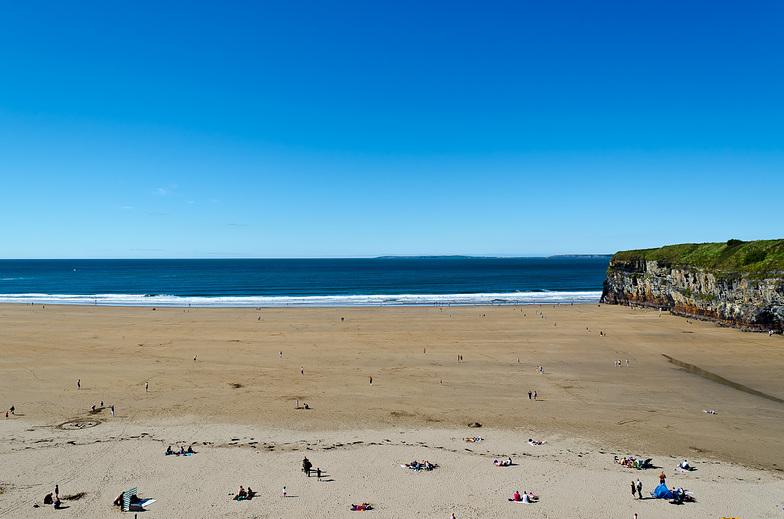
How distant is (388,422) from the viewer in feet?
68.1

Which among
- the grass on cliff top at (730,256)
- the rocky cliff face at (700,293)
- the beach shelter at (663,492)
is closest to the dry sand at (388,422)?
the beach shelter at (663,492)

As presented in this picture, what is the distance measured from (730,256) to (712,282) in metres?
3.57

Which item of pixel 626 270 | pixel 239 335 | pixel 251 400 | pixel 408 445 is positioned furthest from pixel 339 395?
pixel 626 270

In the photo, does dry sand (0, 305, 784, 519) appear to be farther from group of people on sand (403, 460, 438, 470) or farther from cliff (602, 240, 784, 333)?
cliff (602, 240, 784, 333)

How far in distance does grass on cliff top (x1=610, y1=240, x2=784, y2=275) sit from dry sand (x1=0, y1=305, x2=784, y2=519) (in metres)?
8.26

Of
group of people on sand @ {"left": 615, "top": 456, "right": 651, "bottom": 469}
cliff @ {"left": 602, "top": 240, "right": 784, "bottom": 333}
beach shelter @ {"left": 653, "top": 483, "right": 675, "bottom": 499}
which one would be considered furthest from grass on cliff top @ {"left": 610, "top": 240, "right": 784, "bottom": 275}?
beach shelter @ {"left": 653, "top": 483, "right": 675, "bottom": 499}

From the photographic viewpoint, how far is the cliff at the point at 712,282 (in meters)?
40.9

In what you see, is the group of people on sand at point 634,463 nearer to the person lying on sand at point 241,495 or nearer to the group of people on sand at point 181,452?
the person lying on sand at point 241,495

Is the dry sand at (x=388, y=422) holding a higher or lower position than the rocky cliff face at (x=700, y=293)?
lower

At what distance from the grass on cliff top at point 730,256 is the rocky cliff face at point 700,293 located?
0.82 metres

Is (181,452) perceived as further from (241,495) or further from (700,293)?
(700,293)

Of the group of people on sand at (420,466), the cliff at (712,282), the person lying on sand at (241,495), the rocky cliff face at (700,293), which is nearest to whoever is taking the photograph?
the person lying on sand at (241,495)

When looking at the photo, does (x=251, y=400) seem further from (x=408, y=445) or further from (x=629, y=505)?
(x=629, y=505)

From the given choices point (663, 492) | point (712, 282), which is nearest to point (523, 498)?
point (663, 492)
